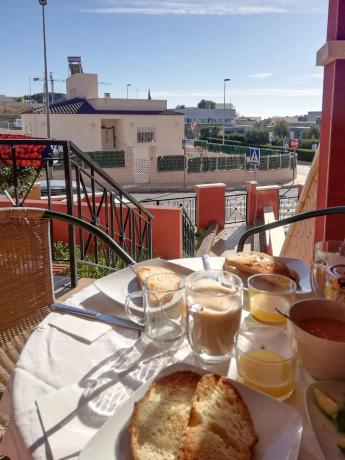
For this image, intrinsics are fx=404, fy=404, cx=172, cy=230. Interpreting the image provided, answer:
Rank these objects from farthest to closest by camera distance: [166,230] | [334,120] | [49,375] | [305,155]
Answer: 1. [305,155]
2. [166,230]
3. [334,120]
4. [49,375]

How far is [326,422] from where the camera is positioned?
69 centimetres

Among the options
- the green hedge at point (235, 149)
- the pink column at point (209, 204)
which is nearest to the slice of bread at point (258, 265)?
the pink column at point (209, 204)

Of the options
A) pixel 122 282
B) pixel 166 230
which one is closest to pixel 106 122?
pixel 166 230

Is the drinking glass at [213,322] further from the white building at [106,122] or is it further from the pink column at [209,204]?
the white building at [106,122]

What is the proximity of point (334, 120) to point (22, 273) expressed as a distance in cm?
240

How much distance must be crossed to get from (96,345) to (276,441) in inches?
19.8

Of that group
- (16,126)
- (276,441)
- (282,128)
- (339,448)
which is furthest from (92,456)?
(282,128)

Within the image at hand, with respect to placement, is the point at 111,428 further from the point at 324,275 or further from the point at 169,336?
the point at 324,275

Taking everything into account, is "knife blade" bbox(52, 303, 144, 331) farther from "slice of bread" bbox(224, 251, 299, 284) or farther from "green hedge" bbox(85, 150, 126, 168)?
"green hedge" bbox(85, 150, 126, 168)

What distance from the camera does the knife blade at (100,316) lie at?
1055mm

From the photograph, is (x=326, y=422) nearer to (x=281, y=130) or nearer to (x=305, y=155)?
(x=305, y=155)

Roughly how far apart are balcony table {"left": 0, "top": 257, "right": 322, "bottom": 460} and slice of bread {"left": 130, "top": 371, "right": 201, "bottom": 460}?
118 mm

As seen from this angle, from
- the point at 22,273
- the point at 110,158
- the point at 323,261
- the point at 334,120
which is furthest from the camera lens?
the point at 110,158

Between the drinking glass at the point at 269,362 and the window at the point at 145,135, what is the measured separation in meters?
24.5
